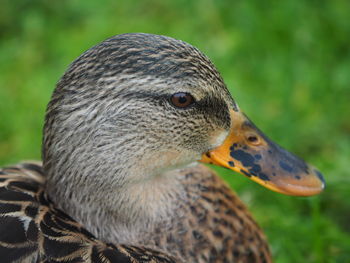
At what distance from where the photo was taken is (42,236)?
1445 mm

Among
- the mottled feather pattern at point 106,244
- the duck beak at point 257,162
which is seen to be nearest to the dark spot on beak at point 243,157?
the duck beak at point 257,162

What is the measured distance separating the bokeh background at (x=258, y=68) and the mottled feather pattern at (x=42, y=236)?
2.89 ft

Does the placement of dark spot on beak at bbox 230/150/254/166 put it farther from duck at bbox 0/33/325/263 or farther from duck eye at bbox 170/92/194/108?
duck eye at bbox 170/92/194/108

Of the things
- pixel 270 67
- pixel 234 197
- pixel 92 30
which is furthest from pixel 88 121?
pixel 92 30

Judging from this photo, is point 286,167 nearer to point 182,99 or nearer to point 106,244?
point 182,99

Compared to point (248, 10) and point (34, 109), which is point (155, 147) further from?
point (248, 10)

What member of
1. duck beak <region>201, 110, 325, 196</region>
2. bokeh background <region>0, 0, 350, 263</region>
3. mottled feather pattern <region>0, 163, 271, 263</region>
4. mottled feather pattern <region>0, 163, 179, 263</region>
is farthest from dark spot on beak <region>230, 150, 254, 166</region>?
bokeh background <region>0, 0, 350, 263</region>

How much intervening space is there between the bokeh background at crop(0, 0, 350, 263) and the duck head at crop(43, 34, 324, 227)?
24.1 inches

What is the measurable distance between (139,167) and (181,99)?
25 centimetres

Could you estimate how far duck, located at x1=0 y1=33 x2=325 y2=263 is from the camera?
4.79ft

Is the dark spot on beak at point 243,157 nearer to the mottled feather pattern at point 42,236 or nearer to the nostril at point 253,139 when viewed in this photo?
the nostril at point 253,139

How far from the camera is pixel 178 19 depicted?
3.63 meters

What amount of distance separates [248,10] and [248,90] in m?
0.67

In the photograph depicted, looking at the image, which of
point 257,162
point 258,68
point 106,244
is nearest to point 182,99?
point 257,162
